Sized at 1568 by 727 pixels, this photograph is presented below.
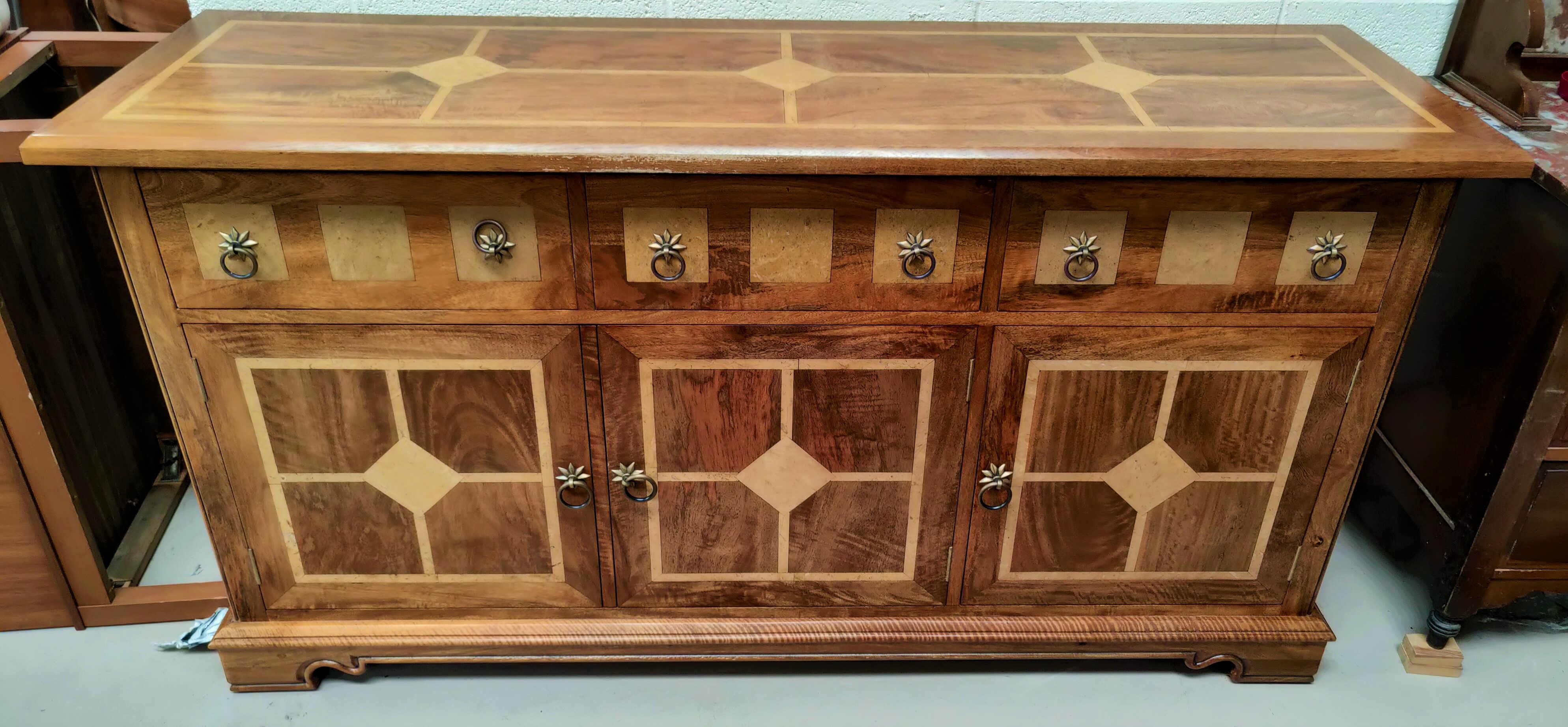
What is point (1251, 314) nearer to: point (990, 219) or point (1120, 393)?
point (1120, 393)

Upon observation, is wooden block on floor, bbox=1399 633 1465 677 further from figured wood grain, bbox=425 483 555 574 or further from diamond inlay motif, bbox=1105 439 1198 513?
figured wood grain, bbox=425 483 555 574

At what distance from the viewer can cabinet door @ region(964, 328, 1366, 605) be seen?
160 cm

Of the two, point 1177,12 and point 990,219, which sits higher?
point 1177,12

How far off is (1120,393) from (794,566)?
0.59 m

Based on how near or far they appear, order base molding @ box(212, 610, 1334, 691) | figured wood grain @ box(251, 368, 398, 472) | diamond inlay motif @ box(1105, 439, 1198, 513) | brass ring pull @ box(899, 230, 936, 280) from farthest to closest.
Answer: base molding @ box(212, 610, 1334, 691) → diamond inlay motif @ box(1105, 439, 1198, 513) → figured wood grain @ box(251, 368, 398, 472) → brass ring pull @ box(899, 230, 936, 280)

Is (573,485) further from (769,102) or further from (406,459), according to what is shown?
(769,102)

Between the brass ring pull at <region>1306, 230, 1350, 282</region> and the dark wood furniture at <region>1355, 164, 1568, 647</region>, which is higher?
the brass ring pull at <region>1306, 230, 1350, 282</region>

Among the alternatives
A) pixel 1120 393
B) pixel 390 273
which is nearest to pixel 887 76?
pixel 1120 393

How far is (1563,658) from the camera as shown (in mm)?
1978

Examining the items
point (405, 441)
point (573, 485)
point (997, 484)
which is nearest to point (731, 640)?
point (573, 485)

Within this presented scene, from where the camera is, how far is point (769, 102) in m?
1.56

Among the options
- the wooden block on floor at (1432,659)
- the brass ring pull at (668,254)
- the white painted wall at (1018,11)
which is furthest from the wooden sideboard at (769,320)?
the wooden block on floor at (1432,659)

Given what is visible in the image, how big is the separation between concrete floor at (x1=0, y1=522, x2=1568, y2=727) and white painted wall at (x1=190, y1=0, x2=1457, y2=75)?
111 centimetres

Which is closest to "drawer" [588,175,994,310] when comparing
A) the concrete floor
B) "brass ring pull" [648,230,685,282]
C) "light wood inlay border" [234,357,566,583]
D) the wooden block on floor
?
"brass ring pull" [648,230,685,282]
